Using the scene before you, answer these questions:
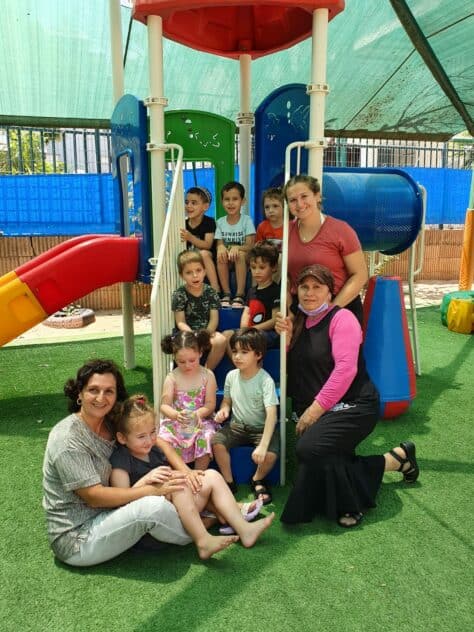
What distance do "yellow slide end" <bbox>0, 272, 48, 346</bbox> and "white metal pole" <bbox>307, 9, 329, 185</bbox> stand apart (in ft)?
8.17

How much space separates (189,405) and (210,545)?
1.00 m

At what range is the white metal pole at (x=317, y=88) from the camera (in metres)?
4.03

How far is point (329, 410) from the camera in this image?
3.38 metres

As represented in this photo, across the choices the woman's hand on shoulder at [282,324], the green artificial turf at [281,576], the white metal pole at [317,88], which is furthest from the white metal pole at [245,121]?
the green artificial turf at [281,576]

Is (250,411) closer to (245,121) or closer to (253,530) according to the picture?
(253,530)

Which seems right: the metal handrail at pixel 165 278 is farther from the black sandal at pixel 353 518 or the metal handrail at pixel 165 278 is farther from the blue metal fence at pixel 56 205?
the blue metal fence at pixel 56 205

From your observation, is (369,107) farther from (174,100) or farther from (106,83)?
(106,83)

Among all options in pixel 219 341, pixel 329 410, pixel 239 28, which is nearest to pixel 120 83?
pixel 239 28

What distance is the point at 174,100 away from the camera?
988 centimetres

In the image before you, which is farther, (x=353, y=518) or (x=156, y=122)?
(x=156, y=122)

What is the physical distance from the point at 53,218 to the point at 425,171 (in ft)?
26.7

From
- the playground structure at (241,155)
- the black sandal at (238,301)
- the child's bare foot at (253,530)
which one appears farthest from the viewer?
the black sandal at (238,301)

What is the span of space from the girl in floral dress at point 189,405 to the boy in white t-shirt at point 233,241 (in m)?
1.01

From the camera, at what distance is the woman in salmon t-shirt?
3.72 metres
